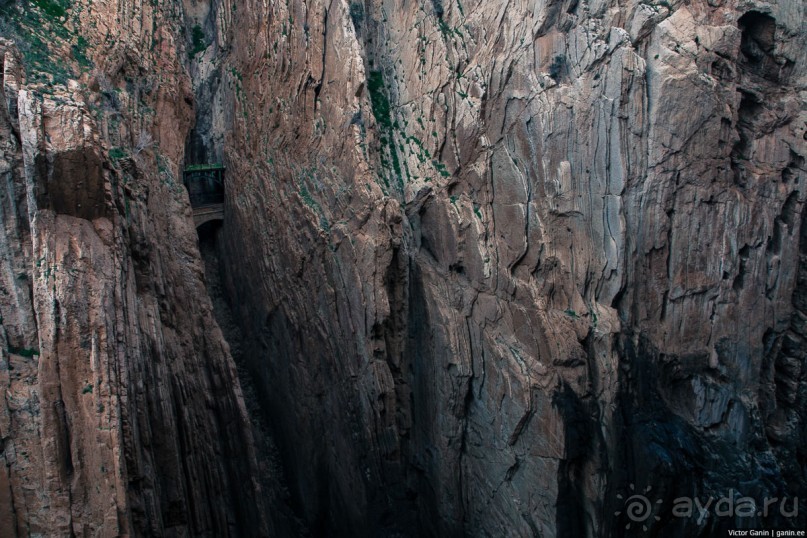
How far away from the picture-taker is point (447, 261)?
12570mm

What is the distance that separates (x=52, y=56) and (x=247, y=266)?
6.76m

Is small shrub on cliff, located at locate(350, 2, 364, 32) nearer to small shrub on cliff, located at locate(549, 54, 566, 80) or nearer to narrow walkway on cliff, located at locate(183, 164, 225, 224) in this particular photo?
small shrub on cliff, located at locate(549, 54, 566, 80)

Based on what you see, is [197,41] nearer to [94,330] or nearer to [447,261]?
[447,261]

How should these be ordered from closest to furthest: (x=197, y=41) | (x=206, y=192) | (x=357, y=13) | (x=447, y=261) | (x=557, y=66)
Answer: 1. (x=557, y=66)
2. (x=447, y=261)
3. (x=357, y=13)
4. (x=206, y=192)
5. (x=197, y=41)

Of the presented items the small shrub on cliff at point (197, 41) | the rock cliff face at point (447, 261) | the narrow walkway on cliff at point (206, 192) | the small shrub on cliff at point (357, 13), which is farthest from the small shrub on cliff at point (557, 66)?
the small shrub on cliff at point (197, 41)

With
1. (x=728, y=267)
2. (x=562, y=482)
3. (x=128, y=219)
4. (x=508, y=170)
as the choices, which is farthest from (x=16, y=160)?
(x=728, y=267)

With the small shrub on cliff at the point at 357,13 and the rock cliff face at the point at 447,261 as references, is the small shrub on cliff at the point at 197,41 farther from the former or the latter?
the small shrub on cliff at the point at 357,13

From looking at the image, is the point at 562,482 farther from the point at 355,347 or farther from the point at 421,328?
the point at 355,347

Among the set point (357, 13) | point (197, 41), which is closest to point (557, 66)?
point (357, 13)

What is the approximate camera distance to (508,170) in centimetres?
1167

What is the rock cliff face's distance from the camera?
8.31 metres

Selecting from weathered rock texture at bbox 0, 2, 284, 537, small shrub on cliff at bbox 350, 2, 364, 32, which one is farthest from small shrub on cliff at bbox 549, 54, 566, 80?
weathered rock texture at bbox 0, 2, 284, 537

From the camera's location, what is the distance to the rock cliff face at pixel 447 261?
8312mm

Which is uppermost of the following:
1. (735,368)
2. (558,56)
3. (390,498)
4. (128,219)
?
(558,56)
